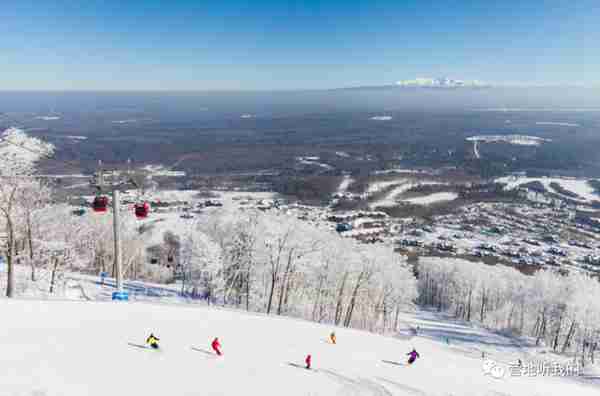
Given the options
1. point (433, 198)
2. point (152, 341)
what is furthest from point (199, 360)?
point (433, 198)

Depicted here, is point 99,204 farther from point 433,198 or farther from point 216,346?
point 433,198

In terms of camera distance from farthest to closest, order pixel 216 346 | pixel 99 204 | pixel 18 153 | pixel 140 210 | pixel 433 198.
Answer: pixel 433 198 → pixel 18 153 → pixel 140 210 → pixel 99 204 → pixel 216 346

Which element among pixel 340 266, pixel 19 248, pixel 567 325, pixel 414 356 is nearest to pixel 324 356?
pixel 414 356

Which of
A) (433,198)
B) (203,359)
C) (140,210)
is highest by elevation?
(140,210)

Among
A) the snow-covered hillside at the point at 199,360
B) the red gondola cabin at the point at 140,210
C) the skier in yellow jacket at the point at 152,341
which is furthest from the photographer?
the red gondola cabin at the point at 140,210

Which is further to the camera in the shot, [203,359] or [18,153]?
[18,153]

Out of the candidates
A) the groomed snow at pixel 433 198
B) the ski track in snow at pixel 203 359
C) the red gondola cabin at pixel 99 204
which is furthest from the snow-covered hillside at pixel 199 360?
the groomed snow at pixel 433 198

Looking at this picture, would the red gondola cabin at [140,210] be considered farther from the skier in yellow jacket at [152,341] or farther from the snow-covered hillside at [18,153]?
the snow-covered hillside at [18,153]

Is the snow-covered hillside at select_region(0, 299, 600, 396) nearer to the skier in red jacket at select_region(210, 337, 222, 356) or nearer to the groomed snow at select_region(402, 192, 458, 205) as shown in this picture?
the skier in red jacket at select_region(210, 337, 222, 356)

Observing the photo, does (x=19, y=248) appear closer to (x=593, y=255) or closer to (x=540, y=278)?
(x=540, y=278)

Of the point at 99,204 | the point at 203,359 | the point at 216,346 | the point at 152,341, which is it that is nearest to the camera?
the point at 152,341
